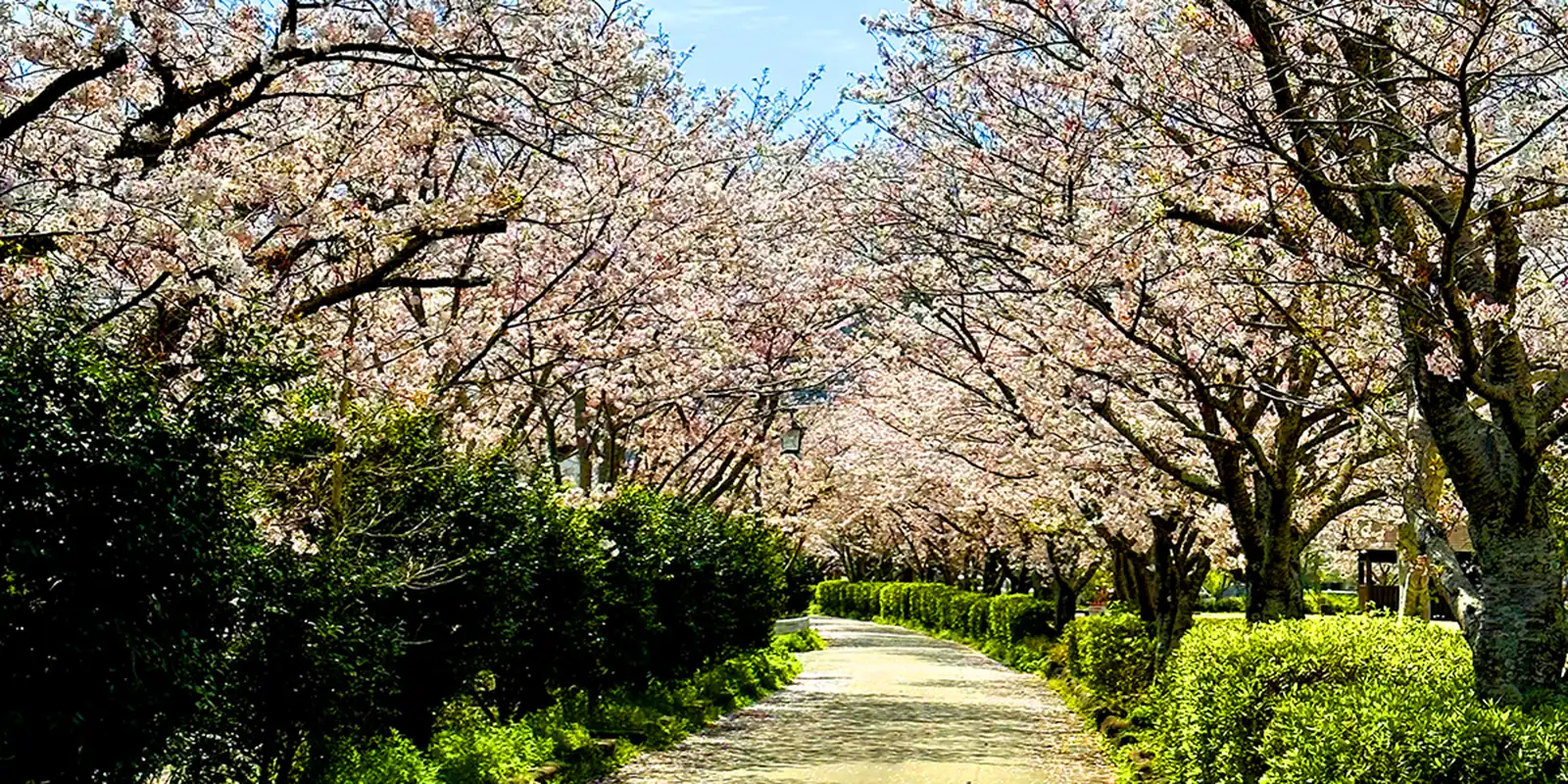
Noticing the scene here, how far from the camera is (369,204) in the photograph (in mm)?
9172

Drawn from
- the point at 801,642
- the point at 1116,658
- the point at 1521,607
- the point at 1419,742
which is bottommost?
the point at 1419,742

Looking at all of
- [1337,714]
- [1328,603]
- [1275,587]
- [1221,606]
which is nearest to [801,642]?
[1275,587]

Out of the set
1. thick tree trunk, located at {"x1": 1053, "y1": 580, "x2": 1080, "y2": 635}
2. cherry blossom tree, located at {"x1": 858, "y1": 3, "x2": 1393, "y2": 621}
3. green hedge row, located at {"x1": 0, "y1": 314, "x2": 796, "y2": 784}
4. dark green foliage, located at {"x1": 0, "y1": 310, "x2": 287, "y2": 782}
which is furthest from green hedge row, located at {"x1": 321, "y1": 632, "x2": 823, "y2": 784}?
thick tree trunk, located at {"x1": 1053, "y1": 580, "x2": 1080, "y2": 635}

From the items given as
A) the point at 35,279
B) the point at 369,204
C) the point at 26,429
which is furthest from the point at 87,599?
the point at 369,204

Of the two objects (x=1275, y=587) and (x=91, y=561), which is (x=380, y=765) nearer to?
(x=91, y=561)

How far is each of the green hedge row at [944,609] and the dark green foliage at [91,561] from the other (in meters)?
22.7

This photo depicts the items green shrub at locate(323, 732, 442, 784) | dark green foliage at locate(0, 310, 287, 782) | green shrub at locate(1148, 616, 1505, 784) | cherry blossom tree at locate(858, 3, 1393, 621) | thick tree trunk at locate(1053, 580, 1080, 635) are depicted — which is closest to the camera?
dark green foliage at locate(0, 310, 287, 782)

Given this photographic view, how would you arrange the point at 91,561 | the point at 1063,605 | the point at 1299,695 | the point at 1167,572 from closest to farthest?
the point at 91,561
the point at 1299,695
the point at 1167,572
the point at 1063,605

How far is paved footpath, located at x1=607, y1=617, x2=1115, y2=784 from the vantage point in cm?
1138

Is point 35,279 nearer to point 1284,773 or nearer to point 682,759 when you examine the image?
point 1284,773

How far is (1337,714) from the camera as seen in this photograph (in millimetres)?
5715

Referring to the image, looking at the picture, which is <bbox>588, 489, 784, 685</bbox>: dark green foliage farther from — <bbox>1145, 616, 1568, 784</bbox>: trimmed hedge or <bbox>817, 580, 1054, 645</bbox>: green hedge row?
<bbox>817, 580, 1054, 645</bbox>: green hedge row

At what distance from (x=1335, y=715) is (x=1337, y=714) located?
0.02 metres

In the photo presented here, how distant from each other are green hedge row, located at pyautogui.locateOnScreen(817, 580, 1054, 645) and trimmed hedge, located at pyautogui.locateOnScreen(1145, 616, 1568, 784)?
15.4 m
